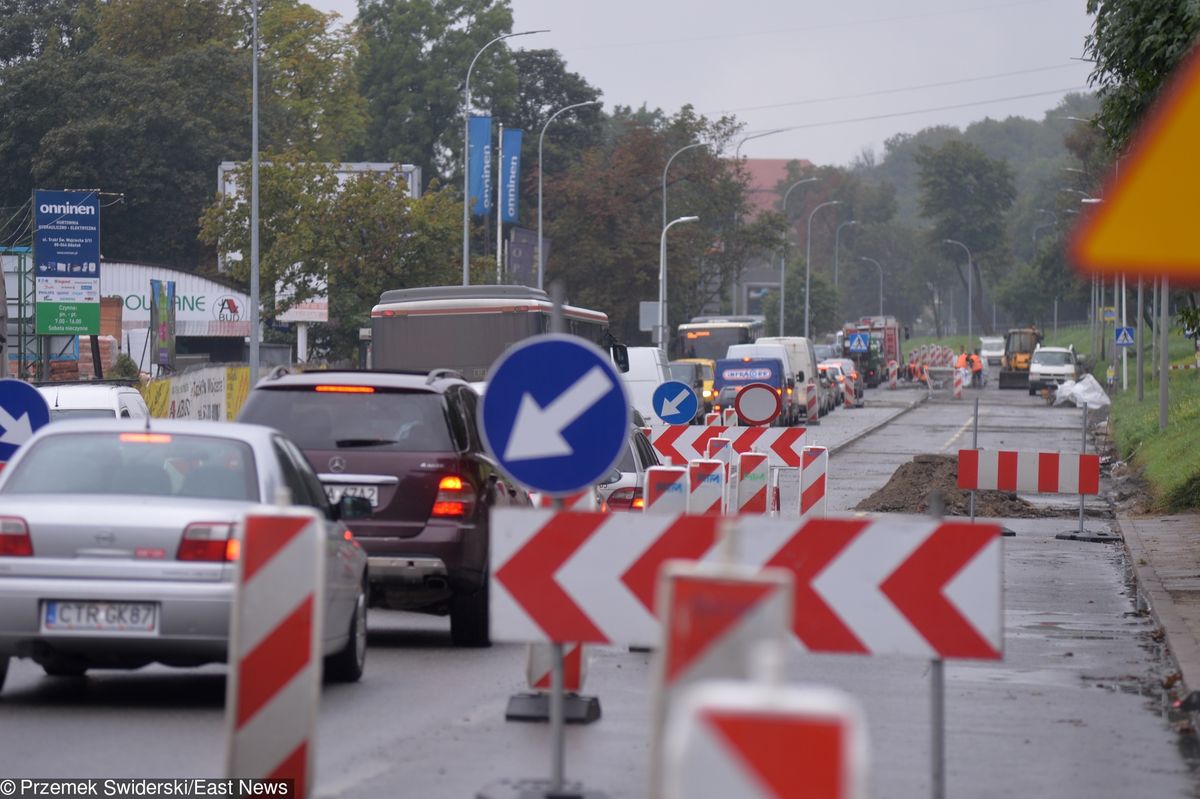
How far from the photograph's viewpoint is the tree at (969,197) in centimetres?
15050

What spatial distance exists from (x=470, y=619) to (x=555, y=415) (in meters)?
5.22

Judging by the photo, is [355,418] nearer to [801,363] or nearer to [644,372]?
[644,372]

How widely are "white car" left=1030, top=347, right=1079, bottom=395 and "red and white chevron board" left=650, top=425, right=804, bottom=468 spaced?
195ft

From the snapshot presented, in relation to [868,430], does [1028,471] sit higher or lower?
higher

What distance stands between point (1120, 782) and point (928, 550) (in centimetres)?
206

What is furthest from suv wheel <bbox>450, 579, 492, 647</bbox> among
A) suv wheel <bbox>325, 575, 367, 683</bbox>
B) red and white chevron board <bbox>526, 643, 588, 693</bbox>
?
red and white chevron board <bbox>526, 643, 588, 693</bbox>

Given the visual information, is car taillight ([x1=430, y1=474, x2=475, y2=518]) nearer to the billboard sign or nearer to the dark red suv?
the dark red suv

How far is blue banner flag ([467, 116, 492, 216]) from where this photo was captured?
2238 inches

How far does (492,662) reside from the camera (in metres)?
11.9

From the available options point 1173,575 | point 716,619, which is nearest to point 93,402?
point 1173,575

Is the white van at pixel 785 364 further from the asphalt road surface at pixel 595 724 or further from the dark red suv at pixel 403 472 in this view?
the dark red suv at pixel 403 472

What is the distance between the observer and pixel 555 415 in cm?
761

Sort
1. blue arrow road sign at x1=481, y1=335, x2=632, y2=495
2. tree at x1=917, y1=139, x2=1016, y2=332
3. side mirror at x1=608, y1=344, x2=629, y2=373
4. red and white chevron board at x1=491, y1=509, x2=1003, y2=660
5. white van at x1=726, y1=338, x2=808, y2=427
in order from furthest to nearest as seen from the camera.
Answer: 1. tree at x1=917, y1=139, x2=1016, y2=332
2. white van at x1=726, y1=338, x2=808, y2=427
3. side mirror at x1=608, y1=344, x2=629, y2=373
4. blue arrow road sign at x1=481, y1=335, x2=632, y2=495
5. red and white chevron board at x1=491, y1=509, x2=1003, y2=660

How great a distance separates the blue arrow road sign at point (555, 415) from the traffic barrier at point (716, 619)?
2.42 metres
